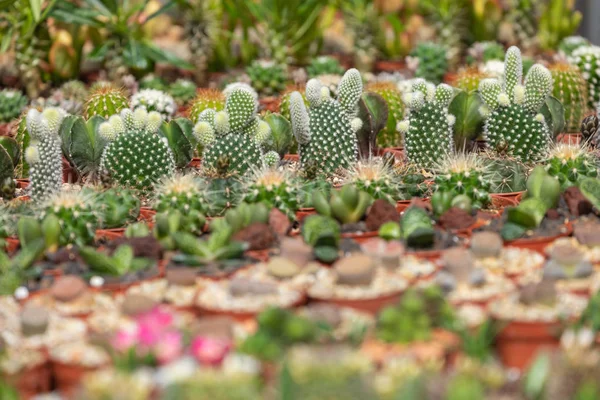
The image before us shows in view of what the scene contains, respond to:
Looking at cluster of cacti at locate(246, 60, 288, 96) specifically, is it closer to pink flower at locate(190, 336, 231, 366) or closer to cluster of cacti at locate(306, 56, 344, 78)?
cluster of cacti at locate(306, 56, 344, 78)

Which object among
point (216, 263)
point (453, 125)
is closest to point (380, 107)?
point (453, 125)

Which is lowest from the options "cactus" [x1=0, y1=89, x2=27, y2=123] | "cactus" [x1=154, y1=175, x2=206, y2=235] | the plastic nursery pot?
the plastic nursery pot

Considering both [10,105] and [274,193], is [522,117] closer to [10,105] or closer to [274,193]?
[274,193]

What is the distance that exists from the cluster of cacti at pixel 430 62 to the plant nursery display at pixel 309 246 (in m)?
0.83

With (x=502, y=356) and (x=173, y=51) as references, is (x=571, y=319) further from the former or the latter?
(x=173, y=51)

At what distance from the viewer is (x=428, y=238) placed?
302 cm

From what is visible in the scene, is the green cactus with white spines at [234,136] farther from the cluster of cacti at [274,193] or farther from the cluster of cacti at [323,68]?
the cluster of cacti at [323,68]

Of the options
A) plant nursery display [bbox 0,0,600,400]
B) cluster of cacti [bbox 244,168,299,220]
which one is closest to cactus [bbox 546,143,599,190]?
plant nursery display [bbox 0,0,600,400]

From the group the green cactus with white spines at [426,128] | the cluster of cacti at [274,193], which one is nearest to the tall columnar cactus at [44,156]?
the cluster of cacti at [274,193]

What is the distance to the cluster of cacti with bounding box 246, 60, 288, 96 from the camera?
6.28 m

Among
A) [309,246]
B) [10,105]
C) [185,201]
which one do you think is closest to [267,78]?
[10,105]

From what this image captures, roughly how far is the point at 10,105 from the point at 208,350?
3.90 metres

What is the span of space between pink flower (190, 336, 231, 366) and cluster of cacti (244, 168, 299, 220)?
124 cm

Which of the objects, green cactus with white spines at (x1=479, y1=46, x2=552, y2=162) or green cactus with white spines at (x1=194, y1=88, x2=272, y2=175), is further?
green cactus with white spines at (x1=479, y1=46, x2=552, y2=162)
